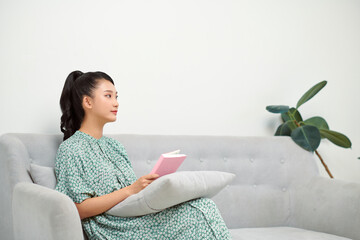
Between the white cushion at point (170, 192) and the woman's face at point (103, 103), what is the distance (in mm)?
456

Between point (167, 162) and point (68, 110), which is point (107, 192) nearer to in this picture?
point (167, 162)

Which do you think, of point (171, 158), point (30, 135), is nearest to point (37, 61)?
point (30, 135)

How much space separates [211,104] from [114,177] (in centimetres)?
Answer: 109

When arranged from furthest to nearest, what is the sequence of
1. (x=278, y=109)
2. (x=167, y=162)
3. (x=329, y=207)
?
1. (x=278, y=109)
2. (x=329, y=207)
3. (x=167, y=162)

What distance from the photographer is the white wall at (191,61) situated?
90.5 inches

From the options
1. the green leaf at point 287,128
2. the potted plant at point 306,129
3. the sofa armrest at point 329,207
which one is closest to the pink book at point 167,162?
the sofa armrest at point 329,207

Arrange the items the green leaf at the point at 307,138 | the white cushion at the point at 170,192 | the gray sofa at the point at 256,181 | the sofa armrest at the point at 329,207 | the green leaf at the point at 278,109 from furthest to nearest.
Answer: the green leaf at the point at 278,109 → the green leaf at the point at 307,138 → the sofa armrest at the point at 329,207 → the gray sofa at the point at 256,181 → the white cushion at the point at 170,192

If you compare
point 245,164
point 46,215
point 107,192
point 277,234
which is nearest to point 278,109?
point 245,164

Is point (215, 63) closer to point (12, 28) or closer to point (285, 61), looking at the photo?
point (285, 61)

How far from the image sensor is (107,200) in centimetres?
177

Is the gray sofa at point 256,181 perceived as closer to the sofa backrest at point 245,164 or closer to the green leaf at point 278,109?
the sofa backrest at point 245,164

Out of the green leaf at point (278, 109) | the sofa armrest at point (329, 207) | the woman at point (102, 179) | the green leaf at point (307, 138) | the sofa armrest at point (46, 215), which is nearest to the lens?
the sofa armrest at point (46, 215)

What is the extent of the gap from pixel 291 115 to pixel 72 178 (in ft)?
5.63

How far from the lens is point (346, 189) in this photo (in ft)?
7.55
